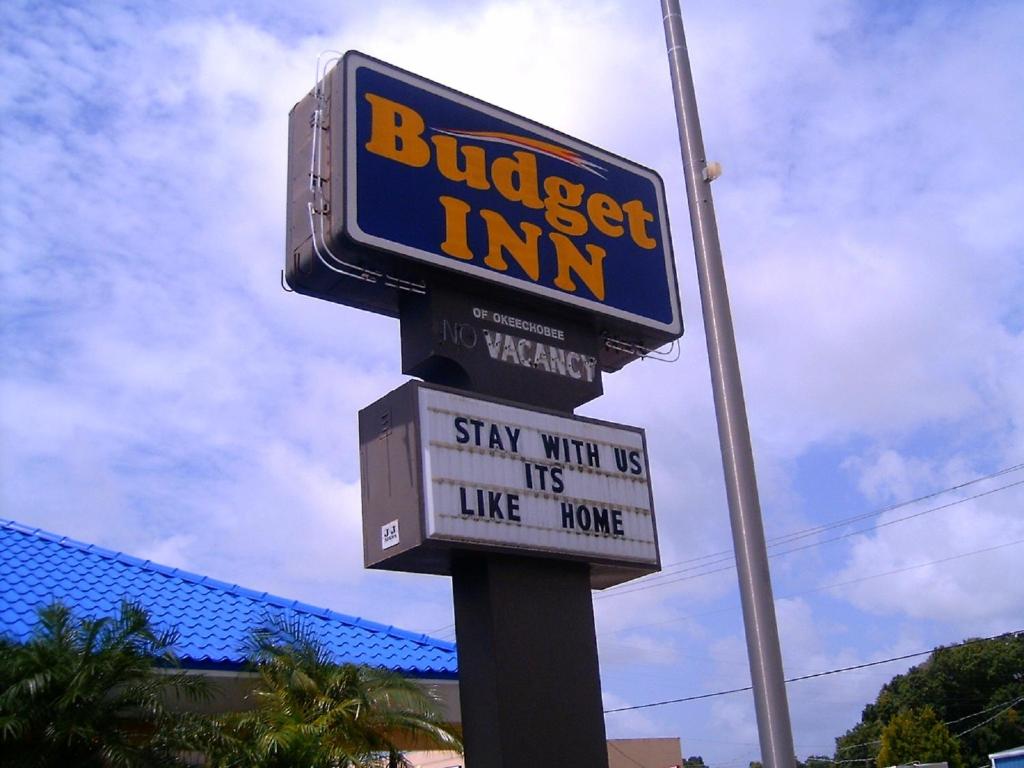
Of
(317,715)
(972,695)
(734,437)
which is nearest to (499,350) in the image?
(317,715)

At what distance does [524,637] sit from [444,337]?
335cm

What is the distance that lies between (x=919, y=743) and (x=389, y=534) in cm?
5192

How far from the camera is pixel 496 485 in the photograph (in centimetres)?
1196

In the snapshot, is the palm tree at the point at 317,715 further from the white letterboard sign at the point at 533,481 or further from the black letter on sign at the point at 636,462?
the black letter on sign at the point at 636,462

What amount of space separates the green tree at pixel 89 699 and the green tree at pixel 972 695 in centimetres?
6794

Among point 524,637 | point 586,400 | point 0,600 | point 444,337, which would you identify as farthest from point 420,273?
point 0,600

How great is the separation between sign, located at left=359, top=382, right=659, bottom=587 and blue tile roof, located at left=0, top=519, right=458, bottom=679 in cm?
325

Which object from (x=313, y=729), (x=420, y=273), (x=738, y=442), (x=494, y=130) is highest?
(x=494, y=130)

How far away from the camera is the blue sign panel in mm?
12469

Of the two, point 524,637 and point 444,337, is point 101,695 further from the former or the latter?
point 444,337

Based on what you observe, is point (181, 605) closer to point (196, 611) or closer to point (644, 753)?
point (196, 611)

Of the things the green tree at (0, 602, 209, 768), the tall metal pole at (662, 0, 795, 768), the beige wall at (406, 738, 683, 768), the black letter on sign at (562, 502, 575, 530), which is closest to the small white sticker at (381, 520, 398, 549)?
the black letter on sign at (562, 502, 575, 530)

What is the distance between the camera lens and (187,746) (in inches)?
440

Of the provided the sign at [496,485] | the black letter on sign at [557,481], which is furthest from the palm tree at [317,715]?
the black letter on sign at [557,481]
